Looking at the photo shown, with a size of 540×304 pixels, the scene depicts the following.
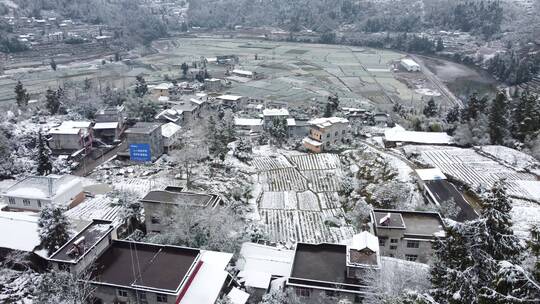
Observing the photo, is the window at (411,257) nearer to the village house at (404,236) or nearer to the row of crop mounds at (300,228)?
the village house at (404,236)

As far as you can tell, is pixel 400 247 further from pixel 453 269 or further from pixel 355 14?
pixel 355 14

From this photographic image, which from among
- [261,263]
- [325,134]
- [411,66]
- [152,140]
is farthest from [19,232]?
[411,66]

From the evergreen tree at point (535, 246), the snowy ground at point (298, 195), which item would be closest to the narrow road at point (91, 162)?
the snowy ground at point (298, 195)

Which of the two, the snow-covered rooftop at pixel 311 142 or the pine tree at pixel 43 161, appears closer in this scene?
the pine tree at pixel 43 161

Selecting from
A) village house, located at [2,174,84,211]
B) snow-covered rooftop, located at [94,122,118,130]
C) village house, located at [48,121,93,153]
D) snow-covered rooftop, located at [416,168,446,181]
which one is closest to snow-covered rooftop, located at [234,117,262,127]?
snow-covered rooftop, located at [94,122,118,130]

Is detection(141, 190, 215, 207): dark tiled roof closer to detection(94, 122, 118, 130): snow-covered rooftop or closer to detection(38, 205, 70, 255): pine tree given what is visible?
detection(38, 205, 70, 255): pine tree

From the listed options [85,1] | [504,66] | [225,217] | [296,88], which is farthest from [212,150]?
[85,1]
